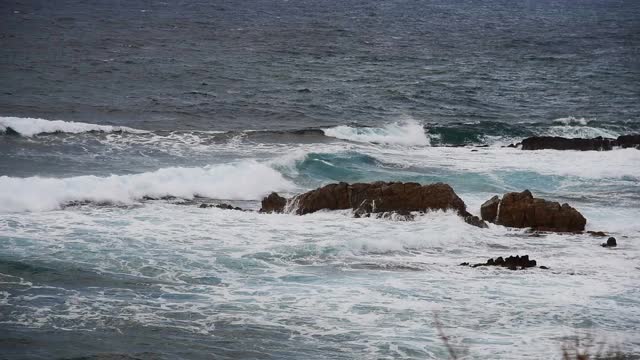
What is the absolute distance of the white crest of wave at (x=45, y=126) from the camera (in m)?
35.1

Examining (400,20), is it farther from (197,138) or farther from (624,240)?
(624,240)

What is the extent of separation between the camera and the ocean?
52.3 ft

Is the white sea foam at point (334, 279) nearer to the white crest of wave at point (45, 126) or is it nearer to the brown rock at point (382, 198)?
the brown rock at point (382, 198)

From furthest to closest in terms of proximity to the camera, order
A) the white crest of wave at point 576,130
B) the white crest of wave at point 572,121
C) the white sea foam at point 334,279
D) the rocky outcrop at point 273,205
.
→ the white crest of wave at point 572,121 → the white crest of wave at point 576,130 → the rocky outcrop at point 273,205 → the white sea foam at point 334,279

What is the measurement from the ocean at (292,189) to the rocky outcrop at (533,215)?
1.60 feet

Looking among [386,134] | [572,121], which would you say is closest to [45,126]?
[386,134]

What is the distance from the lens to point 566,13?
10138cm

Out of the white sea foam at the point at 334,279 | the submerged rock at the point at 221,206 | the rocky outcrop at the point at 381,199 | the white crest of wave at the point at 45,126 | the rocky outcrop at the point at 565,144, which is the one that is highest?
the rocky outcrop at the point at 565,144

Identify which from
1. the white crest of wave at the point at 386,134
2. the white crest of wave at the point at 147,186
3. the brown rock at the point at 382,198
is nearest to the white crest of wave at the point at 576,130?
the white crest of wave at the point at 386,134

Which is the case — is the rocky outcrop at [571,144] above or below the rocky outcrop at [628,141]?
below


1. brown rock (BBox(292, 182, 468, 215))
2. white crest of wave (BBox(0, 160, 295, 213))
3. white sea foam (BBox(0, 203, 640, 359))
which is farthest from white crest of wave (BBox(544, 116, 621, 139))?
white sea foam (BBox(0, 203, 640, 359))

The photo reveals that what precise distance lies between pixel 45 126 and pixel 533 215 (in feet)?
62.8

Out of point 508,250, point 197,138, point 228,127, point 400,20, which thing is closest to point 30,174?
point 197,138

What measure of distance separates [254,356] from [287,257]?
5475 millimetres
